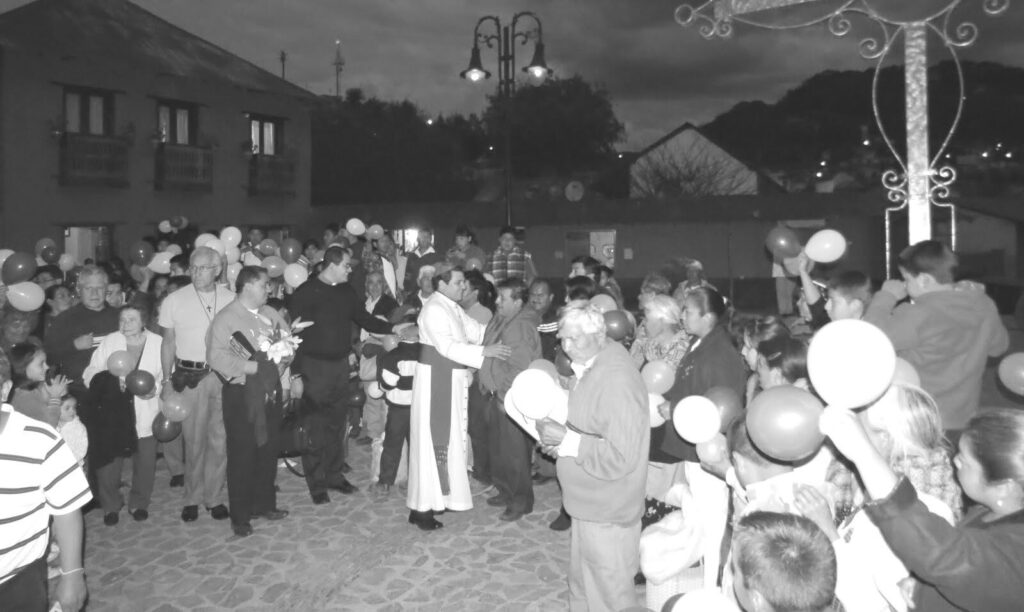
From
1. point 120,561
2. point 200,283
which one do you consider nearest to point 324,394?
point 200,283

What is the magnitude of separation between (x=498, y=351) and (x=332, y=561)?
1.98 m

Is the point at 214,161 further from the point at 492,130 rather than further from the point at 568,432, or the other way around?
the point at 492,130

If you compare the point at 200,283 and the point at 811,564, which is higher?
the point at 200,283

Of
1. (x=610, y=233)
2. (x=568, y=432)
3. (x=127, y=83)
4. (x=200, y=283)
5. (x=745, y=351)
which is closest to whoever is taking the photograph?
(x=568, y=432)

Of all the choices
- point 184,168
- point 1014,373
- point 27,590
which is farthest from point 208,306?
point 184,168

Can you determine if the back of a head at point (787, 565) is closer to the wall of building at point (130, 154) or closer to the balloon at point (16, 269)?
the balloon at point (16, 269)

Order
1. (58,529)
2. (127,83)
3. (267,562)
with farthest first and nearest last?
(127,83)
(267,562)
(58,529)

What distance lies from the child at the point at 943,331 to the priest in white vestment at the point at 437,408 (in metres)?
3.03

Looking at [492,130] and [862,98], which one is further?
[862,98]

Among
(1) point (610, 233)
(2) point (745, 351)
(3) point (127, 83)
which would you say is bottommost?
(2) point (745, 351)

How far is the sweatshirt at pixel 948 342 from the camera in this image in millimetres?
4230

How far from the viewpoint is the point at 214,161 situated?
69.4 ft

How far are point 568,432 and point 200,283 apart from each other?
3967 millimetres

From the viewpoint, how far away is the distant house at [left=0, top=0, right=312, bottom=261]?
16766 mm
